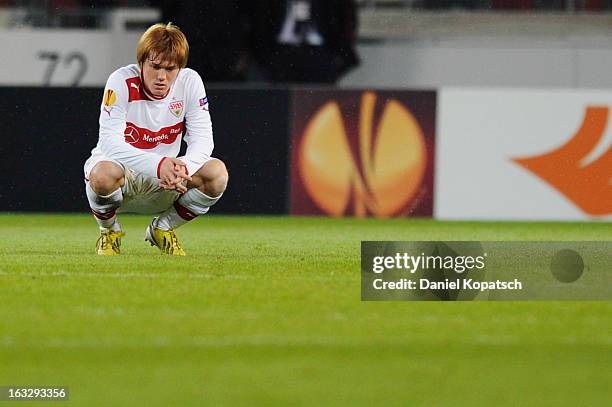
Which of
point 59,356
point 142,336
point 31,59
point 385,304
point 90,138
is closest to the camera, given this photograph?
point 59,356

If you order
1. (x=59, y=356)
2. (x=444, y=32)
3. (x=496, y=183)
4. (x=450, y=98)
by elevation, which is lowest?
(x=59, y=356)

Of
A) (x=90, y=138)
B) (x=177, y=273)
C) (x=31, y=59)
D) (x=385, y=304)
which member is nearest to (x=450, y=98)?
(x=90, y=138)

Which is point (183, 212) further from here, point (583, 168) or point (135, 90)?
point (583, 168)

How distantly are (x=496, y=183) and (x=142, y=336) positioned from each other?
28.7ft

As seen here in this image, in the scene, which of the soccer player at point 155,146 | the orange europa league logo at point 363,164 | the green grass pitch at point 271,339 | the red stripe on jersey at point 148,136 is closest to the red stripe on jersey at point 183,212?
the soccer player at point 155,146

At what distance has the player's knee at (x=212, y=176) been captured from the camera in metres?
7.86

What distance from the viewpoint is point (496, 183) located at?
13508 millimetres

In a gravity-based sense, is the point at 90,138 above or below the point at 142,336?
above

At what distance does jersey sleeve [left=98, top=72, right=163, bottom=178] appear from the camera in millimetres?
7742

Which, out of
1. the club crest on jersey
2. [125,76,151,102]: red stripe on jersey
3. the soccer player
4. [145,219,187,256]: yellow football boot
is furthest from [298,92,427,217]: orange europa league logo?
[125,76,151,102]: red stripe on jersey

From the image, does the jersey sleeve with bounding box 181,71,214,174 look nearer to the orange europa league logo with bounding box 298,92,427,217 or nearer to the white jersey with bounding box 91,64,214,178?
the white jersey with bounding box 91,64,214,178

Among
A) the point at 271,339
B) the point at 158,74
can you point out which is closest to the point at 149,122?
the point at 158,74

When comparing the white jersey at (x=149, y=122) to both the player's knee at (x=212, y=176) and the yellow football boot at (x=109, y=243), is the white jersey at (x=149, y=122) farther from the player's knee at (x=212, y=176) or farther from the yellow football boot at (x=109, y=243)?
the yellow football boot at (x=109, y=243)

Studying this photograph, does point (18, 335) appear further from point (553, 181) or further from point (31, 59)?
point (31, 59)
